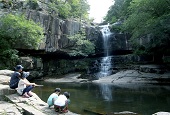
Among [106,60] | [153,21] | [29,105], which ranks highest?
[153,21]

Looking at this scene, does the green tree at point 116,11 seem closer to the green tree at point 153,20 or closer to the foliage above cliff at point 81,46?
the foliage above cliff at point 81,46

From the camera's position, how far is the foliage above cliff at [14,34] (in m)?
24.5

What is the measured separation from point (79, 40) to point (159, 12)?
460 inches

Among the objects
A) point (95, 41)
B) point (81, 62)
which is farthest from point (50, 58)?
point (95, 41)

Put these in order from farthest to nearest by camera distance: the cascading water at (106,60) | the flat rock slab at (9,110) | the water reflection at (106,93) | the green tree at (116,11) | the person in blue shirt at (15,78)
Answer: the green tree at (116,11) → the cascading water at (106,60) → the water reflection at (106,93) → the person in blue shirt at (15,78) → the flat rock slab at (9,110)

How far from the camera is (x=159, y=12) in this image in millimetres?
24688

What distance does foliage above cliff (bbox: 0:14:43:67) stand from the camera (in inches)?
965

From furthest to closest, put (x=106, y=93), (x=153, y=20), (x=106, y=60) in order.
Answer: (x=106, y=60) → (x=153, y=20) → (x=106, y=93)

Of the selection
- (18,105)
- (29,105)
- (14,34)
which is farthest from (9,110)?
(14,34)

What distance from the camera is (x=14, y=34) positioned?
24.6 m

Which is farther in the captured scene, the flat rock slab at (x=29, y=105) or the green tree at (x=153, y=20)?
the green tree at (x=153, y=20)

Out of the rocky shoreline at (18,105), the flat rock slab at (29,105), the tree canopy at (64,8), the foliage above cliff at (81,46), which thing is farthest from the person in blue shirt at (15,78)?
the tree canopy at (64,8)

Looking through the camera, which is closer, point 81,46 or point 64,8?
point 64,8

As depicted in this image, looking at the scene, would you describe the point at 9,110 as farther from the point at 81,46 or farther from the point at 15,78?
the point at 81,46
